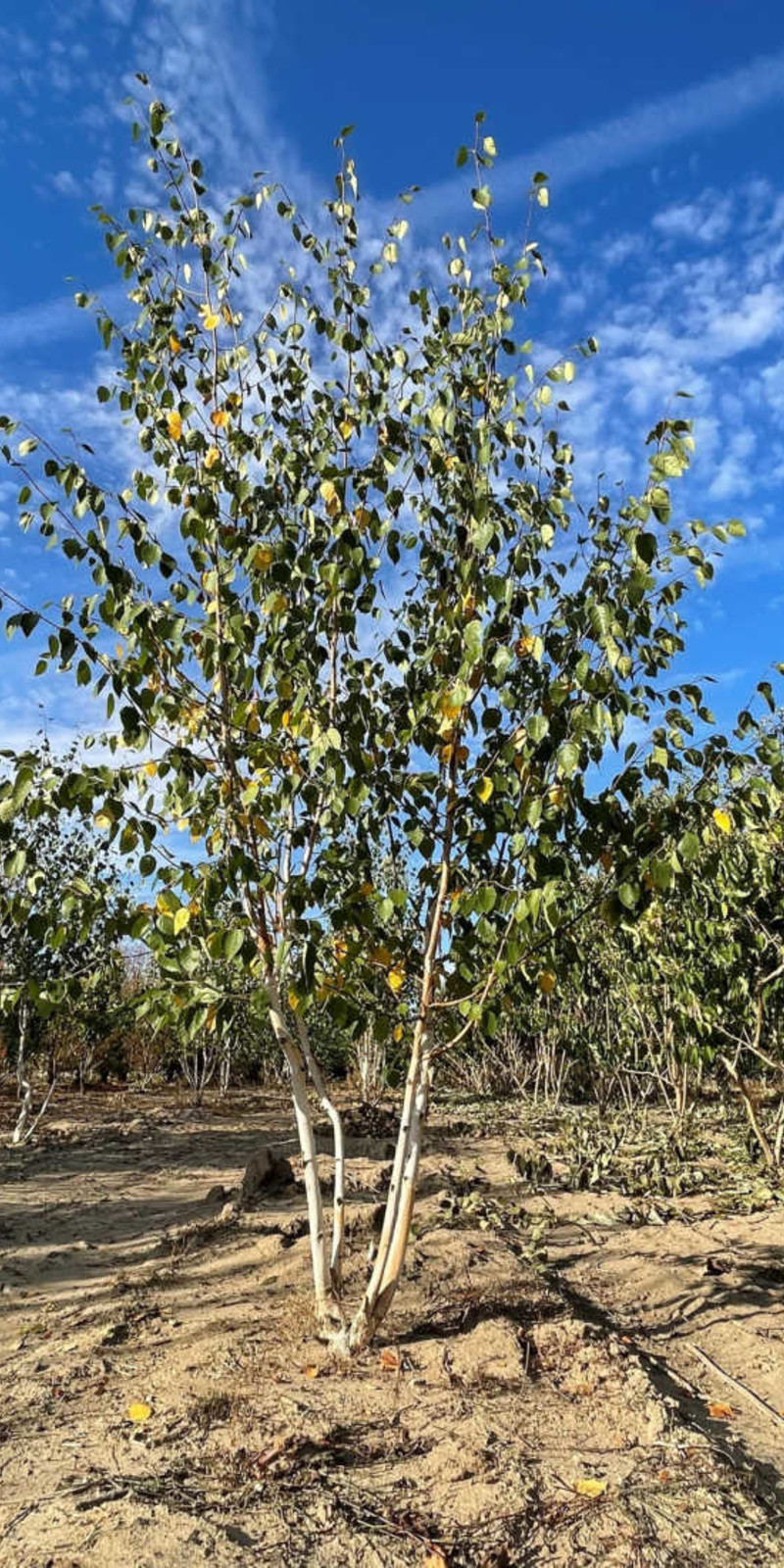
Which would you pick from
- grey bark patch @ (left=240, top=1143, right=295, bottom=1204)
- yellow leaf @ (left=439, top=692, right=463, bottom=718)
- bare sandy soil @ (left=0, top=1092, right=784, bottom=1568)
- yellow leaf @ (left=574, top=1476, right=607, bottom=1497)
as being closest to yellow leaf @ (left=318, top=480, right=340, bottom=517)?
yellow leaf @ (left=439, top=692, right=463, bottom=718)

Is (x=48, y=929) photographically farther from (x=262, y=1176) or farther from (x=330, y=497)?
(x=262, y=1176)

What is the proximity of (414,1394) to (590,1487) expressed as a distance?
0.88 m

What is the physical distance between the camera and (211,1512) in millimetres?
2996

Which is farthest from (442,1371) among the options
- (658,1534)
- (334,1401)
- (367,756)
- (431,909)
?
(367,756)

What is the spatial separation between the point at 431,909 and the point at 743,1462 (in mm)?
2213

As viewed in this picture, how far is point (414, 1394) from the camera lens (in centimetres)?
386

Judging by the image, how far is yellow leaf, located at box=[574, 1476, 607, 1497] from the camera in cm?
313

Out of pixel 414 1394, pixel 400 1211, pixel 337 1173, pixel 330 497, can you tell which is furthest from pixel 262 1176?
pixel 330 497

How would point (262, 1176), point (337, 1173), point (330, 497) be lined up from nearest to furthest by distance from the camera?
point (330, 497)
point (337, 1173)
point (262, 1176)

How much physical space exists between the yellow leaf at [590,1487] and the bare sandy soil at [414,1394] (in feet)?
0.04

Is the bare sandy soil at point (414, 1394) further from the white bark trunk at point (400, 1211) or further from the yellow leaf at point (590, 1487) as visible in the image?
the white bark trunk at point (400, 1211)

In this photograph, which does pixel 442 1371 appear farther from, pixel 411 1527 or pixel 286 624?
pixel 286 624

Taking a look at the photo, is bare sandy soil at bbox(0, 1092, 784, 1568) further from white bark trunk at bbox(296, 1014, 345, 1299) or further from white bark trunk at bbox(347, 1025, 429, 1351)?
white bark trunk at bbox(296, 1014, 345, 1299)

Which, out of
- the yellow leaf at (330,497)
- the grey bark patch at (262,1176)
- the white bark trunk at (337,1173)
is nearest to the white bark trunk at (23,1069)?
the grey bark patch at (262,1176)
